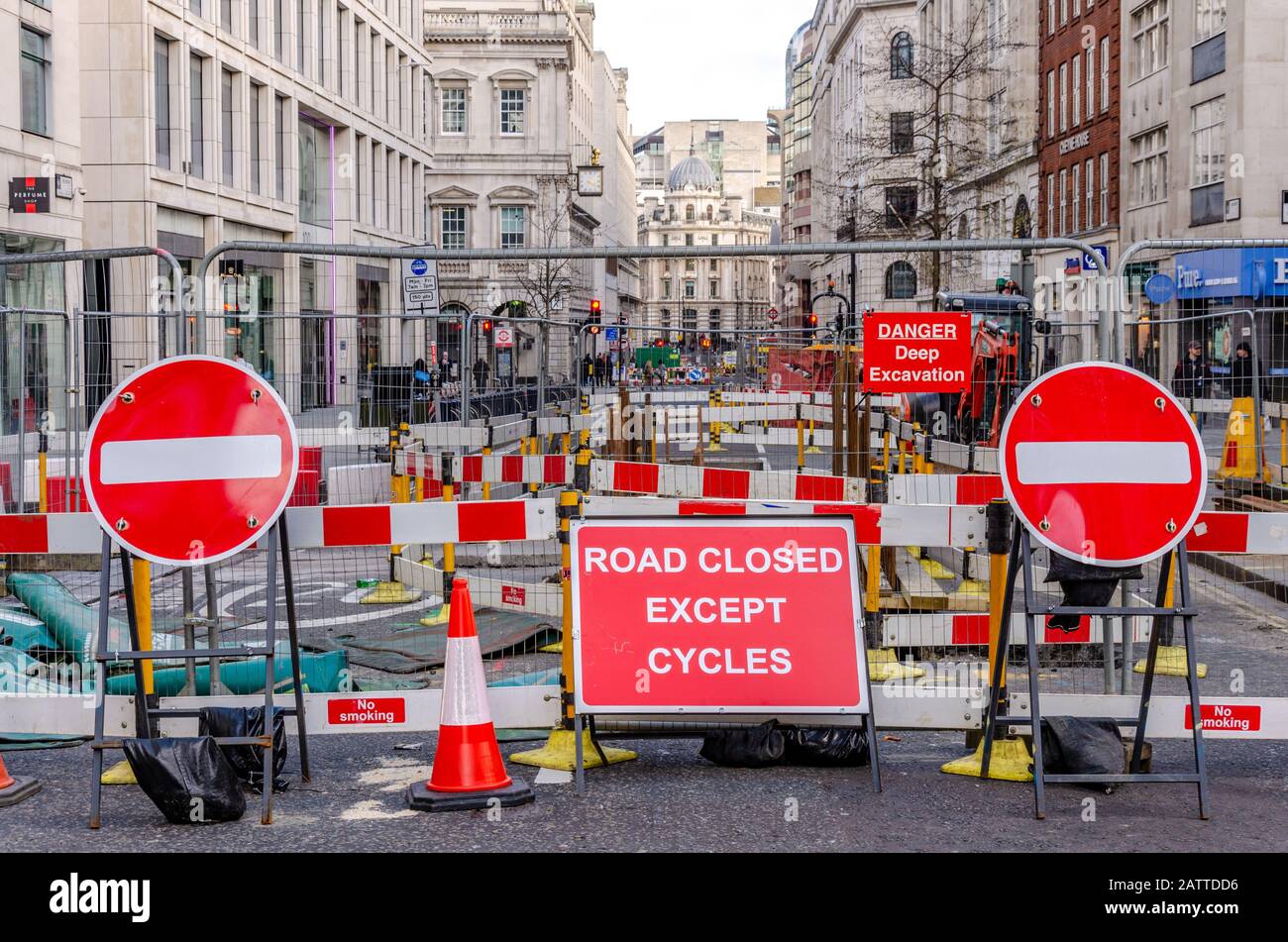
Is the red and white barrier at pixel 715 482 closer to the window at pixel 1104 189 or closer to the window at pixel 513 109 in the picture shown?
the window at pixel 1104 189

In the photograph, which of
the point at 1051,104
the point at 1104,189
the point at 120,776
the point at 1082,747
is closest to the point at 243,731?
the point at 120,776

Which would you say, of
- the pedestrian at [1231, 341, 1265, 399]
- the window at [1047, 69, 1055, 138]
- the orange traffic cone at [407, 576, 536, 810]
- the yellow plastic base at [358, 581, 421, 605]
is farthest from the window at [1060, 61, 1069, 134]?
the orange traffic cone at [407, 576, 536, 810]

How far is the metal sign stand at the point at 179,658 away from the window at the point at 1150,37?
42021 mm

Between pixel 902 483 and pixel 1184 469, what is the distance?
4.25m

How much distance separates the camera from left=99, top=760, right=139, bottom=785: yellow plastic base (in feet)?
22.9

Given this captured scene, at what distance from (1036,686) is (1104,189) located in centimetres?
4654

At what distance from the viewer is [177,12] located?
114 ft

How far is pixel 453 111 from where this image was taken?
90250mm

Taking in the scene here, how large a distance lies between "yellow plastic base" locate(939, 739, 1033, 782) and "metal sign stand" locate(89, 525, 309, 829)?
2.86m

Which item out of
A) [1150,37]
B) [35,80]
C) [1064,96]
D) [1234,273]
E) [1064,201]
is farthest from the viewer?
[1064,201]

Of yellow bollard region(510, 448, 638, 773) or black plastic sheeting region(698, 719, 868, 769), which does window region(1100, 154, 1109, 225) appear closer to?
black plastic sheeting region(698, 719, 868, 769)

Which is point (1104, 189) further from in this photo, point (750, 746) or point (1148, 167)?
point (750, 746)

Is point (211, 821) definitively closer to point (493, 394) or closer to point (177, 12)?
point (493, 394)

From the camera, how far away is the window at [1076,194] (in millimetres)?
53250
